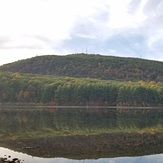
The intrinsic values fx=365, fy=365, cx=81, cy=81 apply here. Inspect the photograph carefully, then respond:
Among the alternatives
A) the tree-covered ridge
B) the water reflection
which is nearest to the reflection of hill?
the water reflection

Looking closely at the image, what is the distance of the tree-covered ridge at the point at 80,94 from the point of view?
16238cm

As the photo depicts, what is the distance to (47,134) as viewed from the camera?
51062 mm

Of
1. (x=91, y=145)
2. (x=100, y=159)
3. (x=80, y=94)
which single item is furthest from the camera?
(x=80, y=94)

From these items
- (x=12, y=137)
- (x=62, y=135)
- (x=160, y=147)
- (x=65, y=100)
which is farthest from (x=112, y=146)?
(x=65, y=100)

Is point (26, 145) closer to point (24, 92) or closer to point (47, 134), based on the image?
point (47, 134)

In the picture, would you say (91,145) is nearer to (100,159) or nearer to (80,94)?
(100,159)

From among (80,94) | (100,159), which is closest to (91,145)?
(100,159)

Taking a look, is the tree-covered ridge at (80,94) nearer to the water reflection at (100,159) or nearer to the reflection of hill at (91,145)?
the reflection of hill at (91,145)

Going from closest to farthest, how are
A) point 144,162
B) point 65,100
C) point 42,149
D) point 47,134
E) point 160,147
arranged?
1. point 144,162
2. point 42,149
3. point 160,147
4. point 47,134
5. point 65,100

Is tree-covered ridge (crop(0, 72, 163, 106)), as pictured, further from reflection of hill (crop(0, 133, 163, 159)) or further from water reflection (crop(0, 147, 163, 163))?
water reflection (crop(0, 147, 163, 163))

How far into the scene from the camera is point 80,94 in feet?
541

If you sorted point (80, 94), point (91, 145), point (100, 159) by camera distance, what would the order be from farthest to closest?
1. point (80, 94)
2. point (91, 145)
3. point (100, 159)

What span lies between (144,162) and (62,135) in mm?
19997

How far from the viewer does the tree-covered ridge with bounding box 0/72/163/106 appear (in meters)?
162
